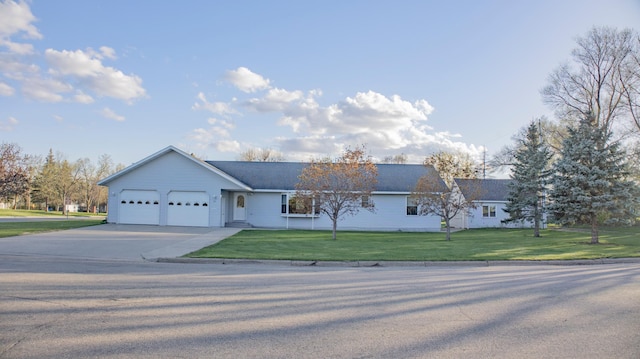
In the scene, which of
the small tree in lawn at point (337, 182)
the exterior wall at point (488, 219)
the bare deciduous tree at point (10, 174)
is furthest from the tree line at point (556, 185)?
the bare deciduous tree at point (10, 174)

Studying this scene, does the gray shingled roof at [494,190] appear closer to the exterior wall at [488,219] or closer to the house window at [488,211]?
the exterior wall at [488,219]

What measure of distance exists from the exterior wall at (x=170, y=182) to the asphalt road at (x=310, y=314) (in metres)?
17.3

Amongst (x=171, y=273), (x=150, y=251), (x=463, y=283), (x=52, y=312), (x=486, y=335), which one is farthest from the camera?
(x=150, y=251)

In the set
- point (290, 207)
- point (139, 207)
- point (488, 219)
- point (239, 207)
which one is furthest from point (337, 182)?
point (488, 219)

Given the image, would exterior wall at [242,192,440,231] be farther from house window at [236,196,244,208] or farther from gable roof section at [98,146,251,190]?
gable roof section at [98,146,251,190]

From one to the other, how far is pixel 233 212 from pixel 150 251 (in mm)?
16484

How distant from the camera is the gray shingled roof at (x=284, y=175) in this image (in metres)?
31.1

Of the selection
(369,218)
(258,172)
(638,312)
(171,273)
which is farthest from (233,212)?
(638,312)

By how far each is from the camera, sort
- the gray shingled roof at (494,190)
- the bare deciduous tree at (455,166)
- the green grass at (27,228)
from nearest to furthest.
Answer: the green grass at (27,228) → the gray shingled roof at (494,190) → the bare deciduous tree at (455,166)

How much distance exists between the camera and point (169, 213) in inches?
1113

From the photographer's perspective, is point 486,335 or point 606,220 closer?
point 486,335

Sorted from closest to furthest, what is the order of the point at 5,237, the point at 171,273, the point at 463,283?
the point at 463,283 → the point at 171,273 → the point at 5,237

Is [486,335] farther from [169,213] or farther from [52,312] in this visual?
[169,213]

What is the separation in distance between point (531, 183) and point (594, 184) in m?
6.74
